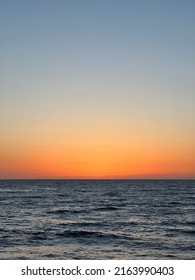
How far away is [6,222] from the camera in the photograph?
2923 centimetres

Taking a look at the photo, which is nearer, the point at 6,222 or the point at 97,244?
the point at 97,244

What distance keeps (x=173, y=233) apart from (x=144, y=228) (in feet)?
8.09

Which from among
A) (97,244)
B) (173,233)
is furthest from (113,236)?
(173,233)

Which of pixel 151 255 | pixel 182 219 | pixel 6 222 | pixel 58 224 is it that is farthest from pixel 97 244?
pixel 182 219
